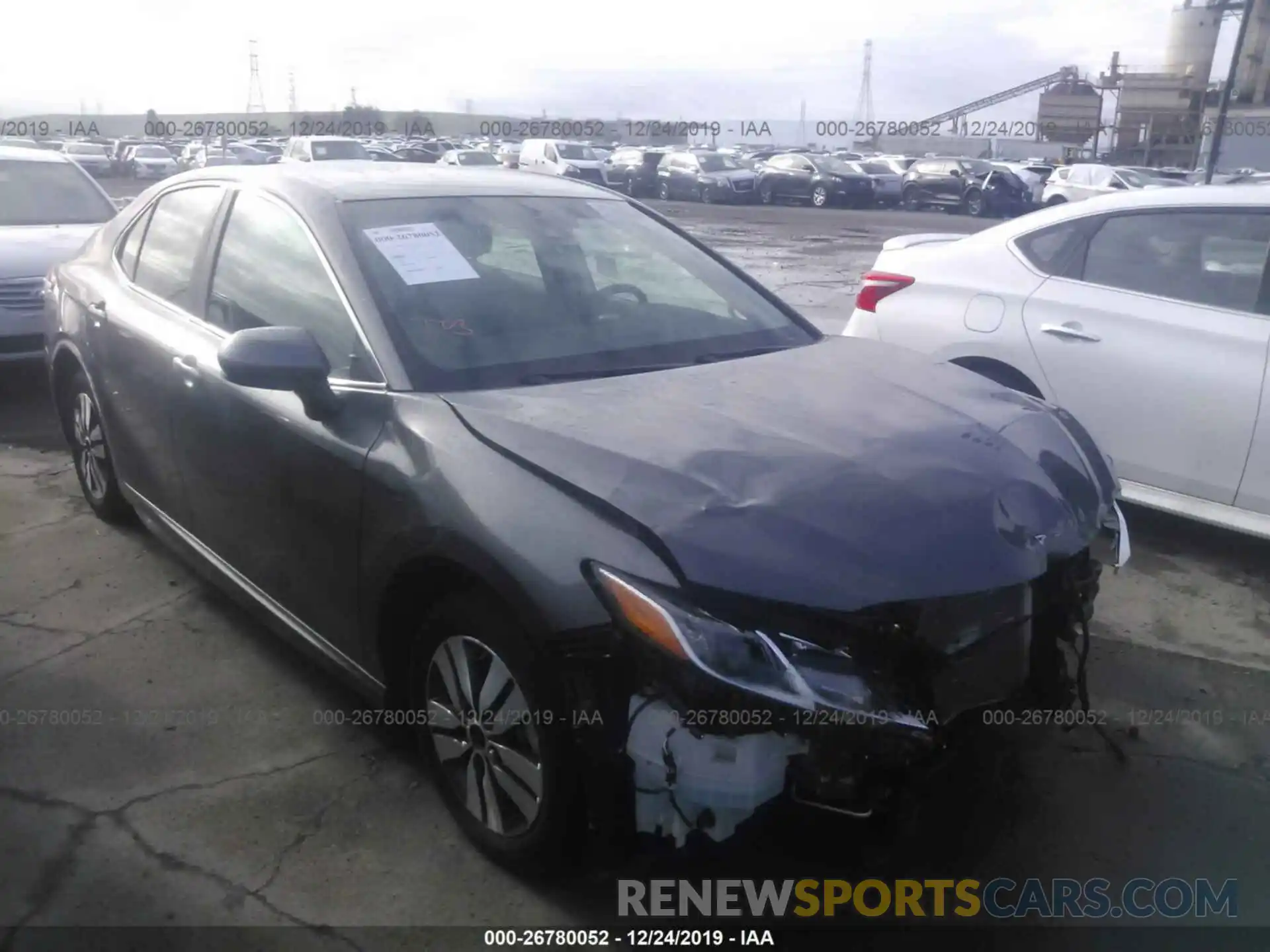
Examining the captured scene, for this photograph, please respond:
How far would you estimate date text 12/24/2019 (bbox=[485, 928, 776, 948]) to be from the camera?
2531 millimetres

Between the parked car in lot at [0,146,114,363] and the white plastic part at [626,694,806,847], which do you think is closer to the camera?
the white plastic part at [626,694,806,847]

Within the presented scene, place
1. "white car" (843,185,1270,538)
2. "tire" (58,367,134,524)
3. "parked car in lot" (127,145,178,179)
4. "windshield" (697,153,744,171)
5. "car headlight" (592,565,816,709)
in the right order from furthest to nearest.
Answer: "parked car in lot" (127,145,178,179) < "windshield" (697,153,744,171) < "tire" (58,367,134,524) < "white car" (843,185,1270,538) < "car headlight" (592,565,816,709)

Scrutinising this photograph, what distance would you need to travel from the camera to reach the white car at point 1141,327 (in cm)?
438

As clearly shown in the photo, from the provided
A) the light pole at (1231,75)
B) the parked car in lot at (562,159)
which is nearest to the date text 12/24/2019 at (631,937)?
the light pole at (1231,75)

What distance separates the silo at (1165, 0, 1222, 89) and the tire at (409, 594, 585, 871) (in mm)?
62192

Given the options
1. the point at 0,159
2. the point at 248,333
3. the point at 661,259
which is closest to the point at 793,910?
the point at 248,333

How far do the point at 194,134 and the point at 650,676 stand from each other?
59.6 meters

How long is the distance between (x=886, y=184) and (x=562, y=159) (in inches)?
369

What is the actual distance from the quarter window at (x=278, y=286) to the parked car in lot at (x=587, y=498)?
0.04 feet

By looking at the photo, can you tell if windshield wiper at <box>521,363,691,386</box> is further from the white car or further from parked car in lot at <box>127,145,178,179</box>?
parked car in lot at <box>127,145,178,179</box>

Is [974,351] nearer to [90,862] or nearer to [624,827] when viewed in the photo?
[624,827]

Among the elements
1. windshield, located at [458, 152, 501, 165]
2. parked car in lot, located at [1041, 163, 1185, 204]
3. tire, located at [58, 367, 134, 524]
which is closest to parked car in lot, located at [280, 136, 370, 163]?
windshield, located at [458, 152, 501, 165]

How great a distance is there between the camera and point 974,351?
202 inches

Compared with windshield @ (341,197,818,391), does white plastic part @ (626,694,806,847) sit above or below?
below
